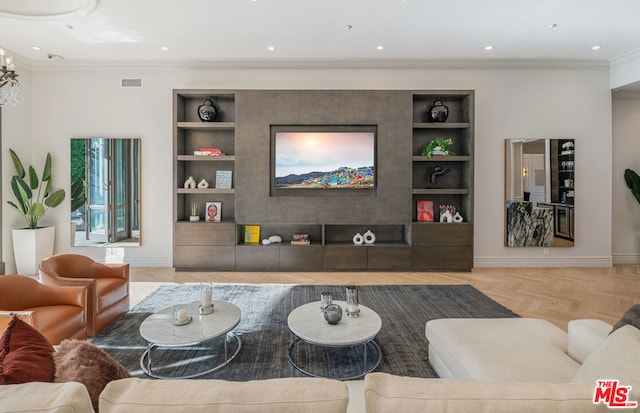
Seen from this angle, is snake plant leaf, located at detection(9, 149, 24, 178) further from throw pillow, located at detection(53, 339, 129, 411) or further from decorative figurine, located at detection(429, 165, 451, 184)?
decorative figurine, located at detection(429, 165, 451, 184)

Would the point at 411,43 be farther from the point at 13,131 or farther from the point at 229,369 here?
the point at 13,131

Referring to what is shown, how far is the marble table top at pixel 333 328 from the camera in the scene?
7.15ft

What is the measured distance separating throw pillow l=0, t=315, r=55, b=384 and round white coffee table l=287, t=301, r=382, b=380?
1405 millimetres

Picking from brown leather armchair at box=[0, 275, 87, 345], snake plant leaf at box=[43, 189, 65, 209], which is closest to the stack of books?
brown leather armchair at box=[0, 275, 87, 345]

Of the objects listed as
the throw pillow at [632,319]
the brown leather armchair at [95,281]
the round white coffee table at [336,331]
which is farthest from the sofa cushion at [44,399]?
the brown leather armchair at [95,281]

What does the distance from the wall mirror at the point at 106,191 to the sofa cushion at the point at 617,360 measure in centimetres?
563

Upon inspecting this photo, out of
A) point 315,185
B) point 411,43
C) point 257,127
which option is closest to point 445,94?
point 411,43

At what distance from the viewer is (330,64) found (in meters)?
5.27

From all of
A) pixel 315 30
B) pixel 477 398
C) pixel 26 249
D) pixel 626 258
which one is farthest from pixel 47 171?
pixel 626 258

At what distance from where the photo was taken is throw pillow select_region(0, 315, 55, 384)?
984 millimetres

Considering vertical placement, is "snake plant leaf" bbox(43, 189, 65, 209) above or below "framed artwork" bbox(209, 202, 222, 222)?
above

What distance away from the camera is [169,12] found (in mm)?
3795

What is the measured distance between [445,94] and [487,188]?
1.60 m

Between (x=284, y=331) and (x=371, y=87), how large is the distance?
3946 millimetres
